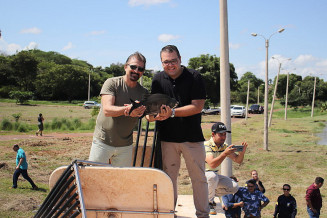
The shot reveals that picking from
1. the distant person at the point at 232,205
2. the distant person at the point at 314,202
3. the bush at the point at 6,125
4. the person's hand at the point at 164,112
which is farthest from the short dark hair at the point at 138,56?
the bush at the point at 6,125

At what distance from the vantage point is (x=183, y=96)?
361 centimetres

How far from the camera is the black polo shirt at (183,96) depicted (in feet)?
11.7

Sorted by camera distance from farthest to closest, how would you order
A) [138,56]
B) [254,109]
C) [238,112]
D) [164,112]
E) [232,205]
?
[254,109] → [238,112] → [232,205] → [138,56] → [164,112]

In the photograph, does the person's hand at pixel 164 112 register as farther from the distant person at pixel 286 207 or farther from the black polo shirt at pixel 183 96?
the distant person at pixel 286 207

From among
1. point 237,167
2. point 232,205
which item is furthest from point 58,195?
point 237,167

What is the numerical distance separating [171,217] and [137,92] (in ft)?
5.25

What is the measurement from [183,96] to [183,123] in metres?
0.28

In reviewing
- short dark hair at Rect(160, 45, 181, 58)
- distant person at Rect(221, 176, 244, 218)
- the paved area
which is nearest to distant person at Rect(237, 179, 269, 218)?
distant person at Rect(221, 176, 244, 218)

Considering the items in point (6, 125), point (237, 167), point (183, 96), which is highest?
point (183, 96)

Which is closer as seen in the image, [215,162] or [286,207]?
[215,162]

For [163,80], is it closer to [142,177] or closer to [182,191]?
[142,177]

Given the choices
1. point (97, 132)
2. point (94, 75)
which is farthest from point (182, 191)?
point (94, 75)

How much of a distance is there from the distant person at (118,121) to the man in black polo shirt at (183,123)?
33 cm

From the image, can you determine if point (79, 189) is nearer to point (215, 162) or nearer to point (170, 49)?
point (170, 49)
